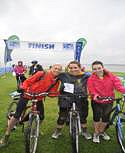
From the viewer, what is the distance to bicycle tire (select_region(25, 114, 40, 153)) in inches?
217

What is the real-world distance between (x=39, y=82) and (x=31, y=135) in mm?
1219

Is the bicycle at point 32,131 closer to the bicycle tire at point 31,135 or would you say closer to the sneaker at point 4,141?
the bicycle tire at point 31,135

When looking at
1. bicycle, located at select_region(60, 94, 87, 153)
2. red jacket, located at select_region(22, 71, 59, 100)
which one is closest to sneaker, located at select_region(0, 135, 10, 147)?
red jacket, located at select_region(22, 71, 59, 100)

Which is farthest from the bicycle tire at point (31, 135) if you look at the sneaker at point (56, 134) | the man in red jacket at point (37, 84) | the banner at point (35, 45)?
the banner at point (35, 45)

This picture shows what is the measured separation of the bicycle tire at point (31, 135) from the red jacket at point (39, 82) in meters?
0.72

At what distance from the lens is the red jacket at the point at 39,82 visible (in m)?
6.32

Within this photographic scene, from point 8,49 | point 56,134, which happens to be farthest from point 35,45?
point 56,134

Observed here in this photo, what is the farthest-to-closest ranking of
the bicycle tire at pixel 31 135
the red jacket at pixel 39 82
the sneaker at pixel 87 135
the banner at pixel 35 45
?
the banner at pixel 35 45 → the sneaker at pixel 87 135 → the red jacket at pixel 39 82 → the bicycle tire at pixel 31 135

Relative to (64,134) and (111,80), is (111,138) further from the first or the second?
(111,80)

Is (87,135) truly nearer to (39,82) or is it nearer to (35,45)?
(39,82)

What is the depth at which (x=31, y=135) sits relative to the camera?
5668 millimetres

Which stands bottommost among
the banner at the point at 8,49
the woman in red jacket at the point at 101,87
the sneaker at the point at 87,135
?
the sneaker at the point at 87,135

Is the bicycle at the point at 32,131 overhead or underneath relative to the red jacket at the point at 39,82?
underneath

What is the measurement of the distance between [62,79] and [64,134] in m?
1.78
